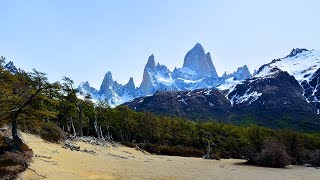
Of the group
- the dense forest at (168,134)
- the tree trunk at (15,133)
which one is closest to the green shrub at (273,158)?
the dense forest at (168,134)

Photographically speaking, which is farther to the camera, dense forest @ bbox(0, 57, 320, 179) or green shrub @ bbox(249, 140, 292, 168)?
dense forest @ bbox(0, 57, 320, 179)

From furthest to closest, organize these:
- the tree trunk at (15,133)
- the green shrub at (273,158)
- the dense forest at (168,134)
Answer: the dense forest at (168,134) < the green shrub at (273,158) < the tree trunk at (15,133)

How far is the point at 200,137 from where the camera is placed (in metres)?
119

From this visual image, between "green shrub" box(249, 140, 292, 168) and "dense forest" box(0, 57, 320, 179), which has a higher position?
"dense forest" box(0, 57, 320, 179)

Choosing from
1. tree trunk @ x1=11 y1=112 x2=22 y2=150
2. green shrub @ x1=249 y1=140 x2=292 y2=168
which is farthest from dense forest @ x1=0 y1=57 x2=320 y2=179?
tree trunk @ x1=11 y1=112 x2=22 y2=150

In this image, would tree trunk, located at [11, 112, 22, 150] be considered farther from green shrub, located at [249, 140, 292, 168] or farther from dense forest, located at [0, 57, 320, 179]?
green shrub, located at [249, 140, 292, 168]

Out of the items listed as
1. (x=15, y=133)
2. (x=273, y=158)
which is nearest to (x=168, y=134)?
(x=273, y=158)

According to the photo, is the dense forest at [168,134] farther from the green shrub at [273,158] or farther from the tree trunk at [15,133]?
the tree trunk at [15,133]

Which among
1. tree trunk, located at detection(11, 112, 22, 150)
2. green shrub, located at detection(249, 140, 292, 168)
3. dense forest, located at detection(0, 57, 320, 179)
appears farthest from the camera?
dense forest, located at detection(0, 57, 320, 179)

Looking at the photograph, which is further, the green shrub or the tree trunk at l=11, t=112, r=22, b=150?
the green shrub

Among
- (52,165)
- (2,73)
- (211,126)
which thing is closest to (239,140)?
(211,126)

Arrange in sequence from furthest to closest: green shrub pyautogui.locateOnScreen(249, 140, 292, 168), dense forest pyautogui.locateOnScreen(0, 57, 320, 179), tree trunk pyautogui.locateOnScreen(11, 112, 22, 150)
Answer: dense forest pyautogui.locateOnScreen(0, 57, 320, 179), green shrub pyautogui.locateOnScreen(249, 140, 292, 168), tree trunk pyautogui.locateOnScreen(11, 112, 22, 150)

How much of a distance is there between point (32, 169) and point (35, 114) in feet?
22.4

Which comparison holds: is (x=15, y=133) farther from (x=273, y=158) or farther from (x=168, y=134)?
(x=168, y=134)
